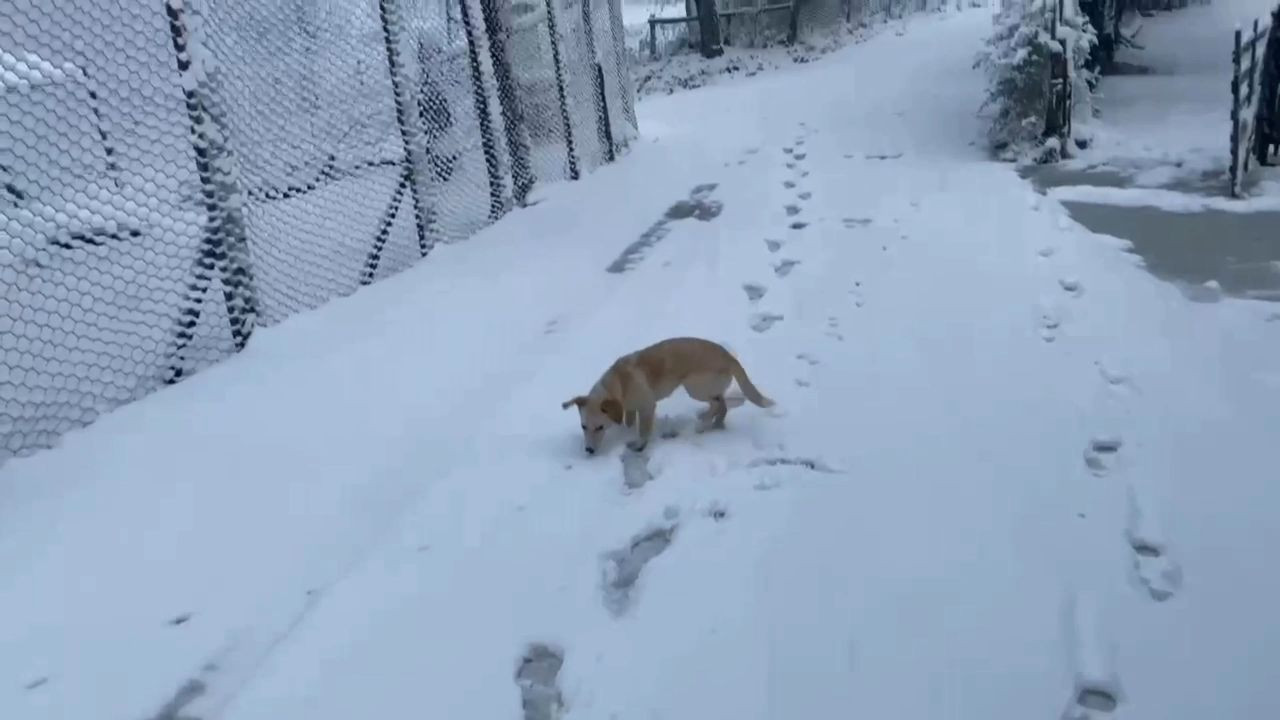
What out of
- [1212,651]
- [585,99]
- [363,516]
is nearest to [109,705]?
Answer: [363,516]

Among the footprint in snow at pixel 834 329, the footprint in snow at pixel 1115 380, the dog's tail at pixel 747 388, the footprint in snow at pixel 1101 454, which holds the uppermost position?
the dog's tail at pixel 747 388

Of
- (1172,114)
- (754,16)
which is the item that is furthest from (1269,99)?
(754,16)

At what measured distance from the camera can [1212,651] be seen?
2.60 metres

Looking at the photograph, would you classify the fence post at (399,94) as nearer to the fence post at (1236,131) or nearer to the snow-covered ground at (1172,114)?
the snow-covered ground at (1172,114)

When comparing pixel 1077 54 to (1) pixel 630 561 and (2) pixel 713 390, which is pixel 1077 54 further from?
(1) pixel 630 561

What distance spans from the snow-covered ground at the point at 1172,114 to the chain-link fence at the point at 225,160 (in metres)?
4.92

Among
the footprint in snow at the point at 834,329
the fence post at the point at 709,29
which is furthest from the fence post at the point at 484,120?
the fence post at the point at 709,29

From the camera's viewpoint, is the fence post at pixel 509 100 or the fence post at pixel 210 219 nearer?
the fence post at pixel 210 219

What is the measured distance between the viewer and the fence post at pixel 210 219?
489 centimetres

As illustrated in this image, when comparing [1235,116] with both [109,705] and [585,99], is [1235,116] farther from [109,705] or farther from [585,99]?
[109,705]

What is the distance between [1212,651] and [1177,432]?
135 cm

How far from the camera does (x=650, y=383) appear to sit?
153 inches

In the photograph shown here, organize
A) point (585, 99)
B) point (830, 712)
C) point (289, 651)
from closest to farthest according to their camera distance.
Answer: point (830, 712)
point (289, 651)
point (585, 99)

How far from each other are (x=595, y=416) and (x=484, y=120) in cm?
467
